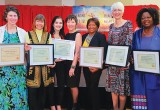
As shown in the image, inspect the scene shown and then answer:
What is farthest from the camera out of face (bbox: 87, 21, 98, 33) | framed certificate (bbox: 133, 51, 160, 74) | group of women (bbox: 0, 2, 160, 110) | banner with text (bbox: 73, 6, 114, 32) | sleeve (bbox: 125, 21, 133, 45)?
banner with text (bbox: 73, 6, 114, 32)

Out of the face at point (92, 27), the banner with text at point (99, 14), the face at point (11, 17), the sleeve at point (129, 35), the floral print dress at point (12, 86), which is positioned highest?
the banner with text at point (99, 14)

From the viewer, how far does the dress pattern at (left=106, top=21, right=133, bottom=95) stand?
118 inches

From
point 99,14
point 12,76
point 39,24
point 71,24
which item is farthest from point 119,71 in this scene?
point 99,14

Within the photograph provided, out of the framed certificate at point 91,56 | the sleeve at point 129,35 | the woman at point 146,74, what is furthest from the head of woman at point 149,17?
the framed certificate at point 91,56

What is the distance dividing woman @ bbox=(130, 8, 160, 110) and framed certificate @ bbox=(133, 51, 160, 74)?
0.21 ft

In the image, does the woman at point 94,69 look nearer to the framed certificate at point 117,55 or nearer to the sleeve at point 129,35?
the framed certificate at point 117,55

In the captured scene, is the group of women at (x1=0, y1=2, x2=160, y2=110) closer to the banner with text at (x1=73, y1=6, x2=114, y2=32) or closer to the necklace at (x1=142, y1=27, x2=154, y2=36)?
the necklace at (x1=142, y1=27, x2=154, y2=36)

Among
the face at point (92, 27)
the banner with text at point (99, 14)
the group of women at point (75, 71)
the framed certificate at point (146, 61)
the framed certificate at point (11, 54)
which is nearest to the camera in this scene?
the framed certificate at point (146, 61)

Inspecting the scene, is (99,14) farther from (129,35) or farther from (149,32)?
(149,32)

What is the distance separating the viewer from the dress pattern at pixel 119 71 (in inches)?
118

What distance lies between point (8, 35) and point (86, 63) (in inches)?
43.1

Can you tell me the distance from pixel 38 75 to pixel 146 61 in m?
1.36

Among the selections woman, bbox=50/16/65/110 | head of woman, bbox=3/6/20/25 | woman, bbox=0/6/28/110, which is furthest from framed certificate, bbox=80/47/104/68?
head of woman, bbox=3/6/20/25

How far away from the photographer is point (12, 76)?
9.71 ft
